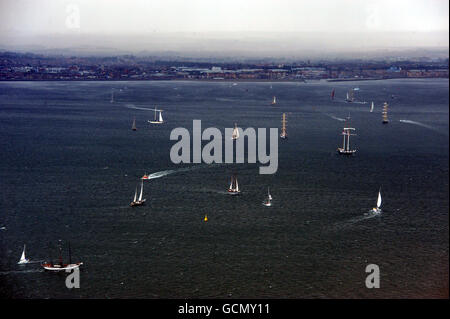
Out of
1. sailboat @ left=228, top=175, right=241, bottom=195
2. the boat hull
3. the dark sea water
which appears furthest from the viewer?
sailboat @ left=228, top=175, right=241, bottom=195

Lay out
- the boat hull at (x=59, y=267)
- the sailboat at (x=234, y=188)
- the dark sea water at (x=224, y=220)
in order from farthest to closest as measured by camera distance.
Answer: the sailboat at (x=234, y=188) → the boat hull at (x=59, y=267) → the dark sea water at (x=224, y=220)

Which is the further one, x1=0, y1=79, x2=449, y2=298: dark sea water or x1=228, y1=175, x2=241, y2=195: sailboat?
x1=228, y1=175, x2=241, y2=195: sailboat

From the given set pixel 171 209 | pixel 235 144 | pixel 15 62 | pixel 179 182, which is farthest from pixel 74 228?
pixel 15 62

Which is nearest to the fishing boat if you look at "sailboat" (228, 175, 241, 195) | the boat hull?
the boat hull

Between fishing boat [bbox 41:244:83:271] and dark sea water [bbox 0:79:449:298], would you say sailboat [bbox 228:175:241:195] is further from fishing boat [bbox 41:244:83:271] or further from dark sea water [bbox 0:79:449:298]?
fishing boat [bbox 41:244:83:271]

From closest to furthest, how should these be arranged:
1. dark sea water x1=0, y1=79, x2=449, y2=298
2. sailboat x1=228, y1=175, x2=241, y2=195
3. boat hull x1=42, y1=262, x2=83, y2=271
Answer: dark sea water x1=0, y1=79, x2=449, y2=298 < boat hull x1=42, y1=262, x2=83, y2=271 < sailboat x1=228, y1=175, x2=241, y2=195

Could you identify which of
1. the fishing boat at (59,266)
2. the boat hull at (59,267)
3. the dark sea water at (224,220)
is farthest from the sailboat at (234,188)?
the boat hull at (59,267)

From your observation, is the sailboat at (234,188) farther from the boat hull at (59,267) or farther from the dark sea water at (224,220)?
the boat hull at (59,267)

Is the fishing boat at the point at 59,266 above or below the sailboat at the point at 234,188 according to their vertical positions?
below

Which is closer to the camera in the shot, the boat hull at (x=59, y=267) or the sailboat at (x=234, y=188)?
the boat hull at (x=59, y=267)

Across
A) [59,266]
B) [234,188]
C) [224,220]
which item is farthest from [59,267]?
[234,188]
